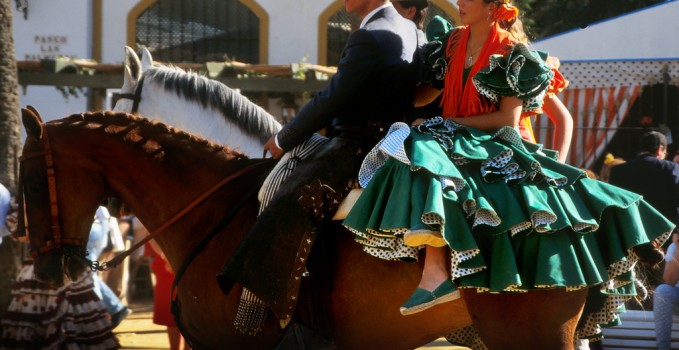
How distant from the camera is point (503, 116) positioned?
4.36 meters

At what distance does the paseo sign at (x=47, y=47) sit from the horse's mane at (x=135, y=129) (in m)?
15.2

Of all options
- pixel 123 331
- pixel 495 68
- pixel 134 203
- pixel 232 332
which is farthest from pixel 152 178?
pixel 123 331

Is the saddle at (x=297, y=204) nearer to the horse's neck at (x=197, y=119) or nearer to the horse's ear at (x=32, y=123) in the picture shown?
the horse's ear at (x=32, y=123)

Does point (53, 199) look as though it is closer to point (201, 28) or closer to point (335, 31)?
point (335, 31)

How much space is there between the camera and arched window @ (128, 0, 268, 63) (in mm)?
20766

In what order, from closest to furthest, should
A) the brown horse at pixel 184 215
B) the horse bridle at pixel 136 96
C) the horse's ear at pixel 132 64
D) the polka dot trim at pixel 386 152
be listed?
the polka dot trim at pixel 386 152, the brown horse at pixel 184 215, the horse bridle at pixel 136 96, the horse's ear at pixel 132 64

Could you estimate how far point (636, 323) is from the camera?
9.15m

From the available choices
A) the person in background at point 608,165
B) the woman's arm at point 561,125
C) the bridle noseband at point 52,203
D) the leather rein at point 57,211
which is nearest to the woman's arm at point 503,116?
the woman's arm at point 561,125

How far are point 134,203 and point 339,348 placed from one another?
1389 millimetres

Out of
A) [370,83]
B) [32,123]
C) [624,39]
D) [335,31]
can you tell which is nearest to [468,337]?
[370,83]

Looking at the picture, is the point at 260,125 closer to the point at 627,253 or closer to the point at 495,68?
the point at 495,68

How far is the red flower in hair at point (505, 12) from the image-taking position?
446 cm

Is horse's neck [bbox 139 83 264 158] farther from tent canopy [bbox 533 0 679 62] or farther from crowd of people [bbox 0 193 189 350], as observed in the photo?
tent canopy [bbox 533 0 679 62]

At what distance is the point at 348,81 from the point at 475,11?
28.4 inches
